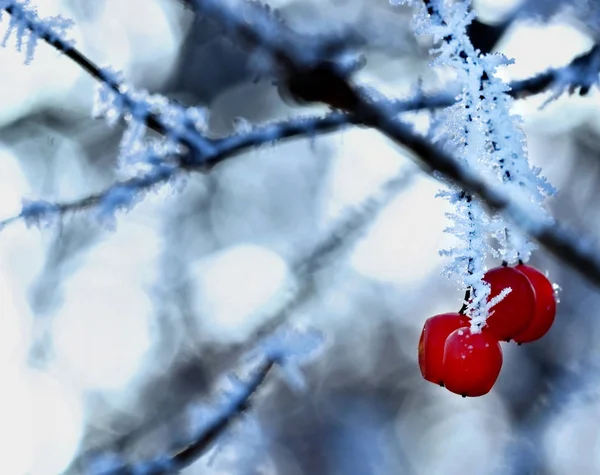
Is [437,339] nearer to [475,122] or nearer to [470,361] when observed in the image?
[470,361]

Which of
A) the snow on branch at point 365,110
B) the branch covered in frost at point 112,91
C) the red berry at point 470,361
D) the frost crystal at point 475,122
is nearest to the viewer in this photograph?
the snow on branch at point 365,110

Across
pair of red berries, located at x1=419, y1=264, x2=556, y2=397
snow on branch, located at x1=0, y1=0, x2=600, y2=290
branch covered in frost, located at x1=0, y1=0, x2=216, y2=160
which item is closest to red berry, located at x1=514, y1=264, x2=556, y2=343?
pair of red berries, located at x1=419, y1=264, x2=556, y2=397

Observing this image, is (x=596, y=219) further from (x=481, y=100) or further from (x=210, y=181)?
(x=481, y=100)

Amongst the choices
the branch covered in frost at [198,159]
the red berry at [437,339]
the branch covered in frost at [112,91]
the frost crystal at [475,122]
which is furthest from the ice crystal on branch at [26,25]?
the red berry at [437,339]

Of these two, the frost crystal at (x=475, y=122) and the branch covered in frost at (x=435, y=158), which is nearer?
the branch covered in frost at (x=435, y=158)

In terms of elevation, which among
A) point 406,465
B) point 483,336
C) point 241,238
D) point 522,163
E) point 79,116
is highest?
Result: point 522,163

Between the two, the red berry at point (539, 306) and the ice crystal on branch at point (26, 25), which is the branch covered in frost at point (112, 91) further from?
the red berry at point (539, 306)

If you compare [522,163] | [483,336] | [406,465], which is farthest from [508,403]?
[522,163]
